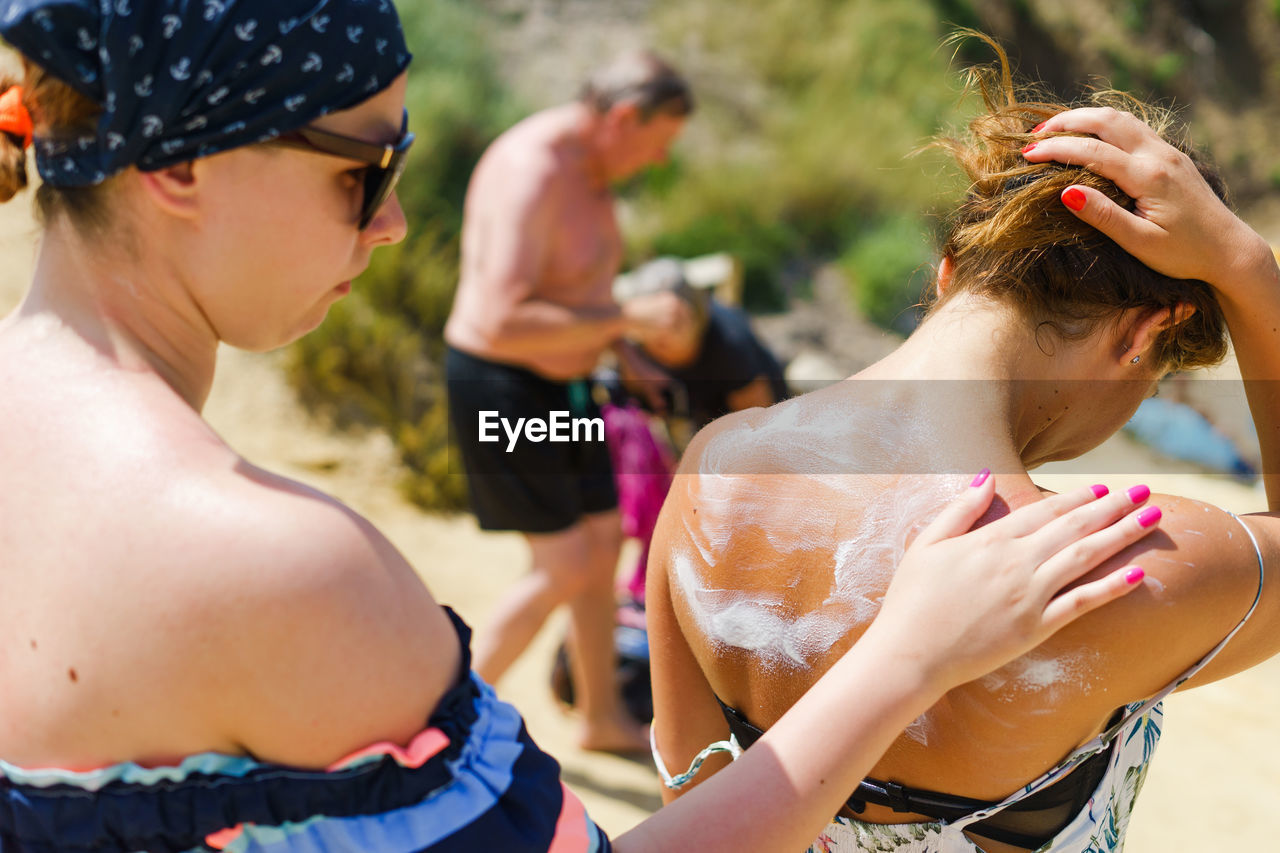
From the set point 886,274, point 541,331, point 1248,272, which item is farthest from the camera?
point 886,274

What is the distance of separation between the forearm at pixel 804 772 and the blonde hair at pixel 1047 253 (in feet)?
2.02

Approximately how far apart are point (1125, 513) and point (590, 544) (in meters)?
2.55

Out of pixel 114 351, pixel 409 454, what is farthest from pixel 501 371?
pixel 409 454

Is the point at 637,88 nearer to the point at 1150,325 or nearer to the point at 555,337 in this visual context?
the point at 555,337

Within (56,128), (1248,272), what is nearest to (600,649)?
(1248,272)

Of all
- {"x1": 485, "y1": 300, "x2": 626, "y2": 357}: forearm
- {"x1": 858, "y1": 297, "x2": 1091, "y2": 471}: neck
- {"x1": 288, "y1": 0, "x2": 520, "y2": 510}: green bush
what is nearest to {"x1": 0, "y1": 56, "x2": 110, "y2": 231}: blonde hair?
{"x1": 858, "y1": 297, "x2": 1091, "y2": 471}: neck

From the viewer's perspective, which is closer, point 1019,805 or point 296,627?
point 296,627

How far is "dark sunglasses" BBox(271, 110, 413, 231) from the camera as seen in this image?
3.36 ft

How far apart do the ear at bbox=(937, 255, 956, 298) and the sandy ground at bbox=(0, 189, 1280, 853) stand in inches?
48.9

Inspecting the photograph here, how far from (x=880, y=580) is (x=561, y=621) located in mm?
3710

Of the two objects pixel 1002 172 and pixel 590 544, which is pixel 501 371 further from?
pixel 1002 172

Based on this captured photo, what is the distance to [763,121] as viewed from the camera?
1120 cm

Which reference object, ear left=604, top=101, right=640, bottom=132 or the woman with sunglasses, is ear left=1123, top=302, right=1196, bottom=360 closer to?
the woman with sunglasses

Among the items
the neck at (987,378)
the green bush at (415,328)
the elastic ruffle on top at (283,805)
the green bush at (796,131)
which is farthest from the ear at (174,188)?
the green bush at (796,131)
